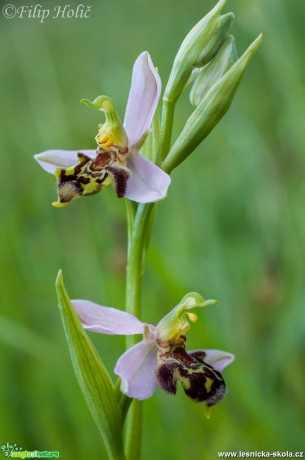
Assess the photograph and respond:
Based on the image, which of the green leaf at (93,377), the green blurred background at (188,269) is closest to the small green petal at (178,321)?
the green leaf at (93,377)

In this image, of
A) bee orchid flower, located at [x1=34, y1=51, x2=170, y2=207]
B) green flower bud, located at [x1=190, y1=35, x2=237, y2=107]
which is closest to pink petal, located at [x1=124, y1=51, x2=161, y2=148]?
bee orchid flower, located at [x1=34, y1=51, x2=170, y2=207]

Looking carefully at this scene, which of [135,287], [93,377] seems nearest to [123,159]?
[135,287]

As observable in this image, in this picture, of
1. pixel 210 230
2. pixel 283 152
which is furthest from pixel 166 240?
pixel 283 152

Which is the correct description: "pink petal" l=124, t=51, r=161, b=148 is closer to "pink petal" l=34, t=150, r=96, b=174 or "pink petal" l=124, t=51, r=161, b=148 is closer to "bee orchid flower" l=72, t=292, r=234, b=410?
"pink petal" l=34, t=150, r=96, b=174

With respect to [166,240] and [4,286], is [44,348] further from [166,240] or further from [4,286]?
[166,240]

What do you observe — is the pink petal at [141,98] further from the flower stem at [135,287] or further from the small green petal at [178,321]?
the small green petal at [178,321]
